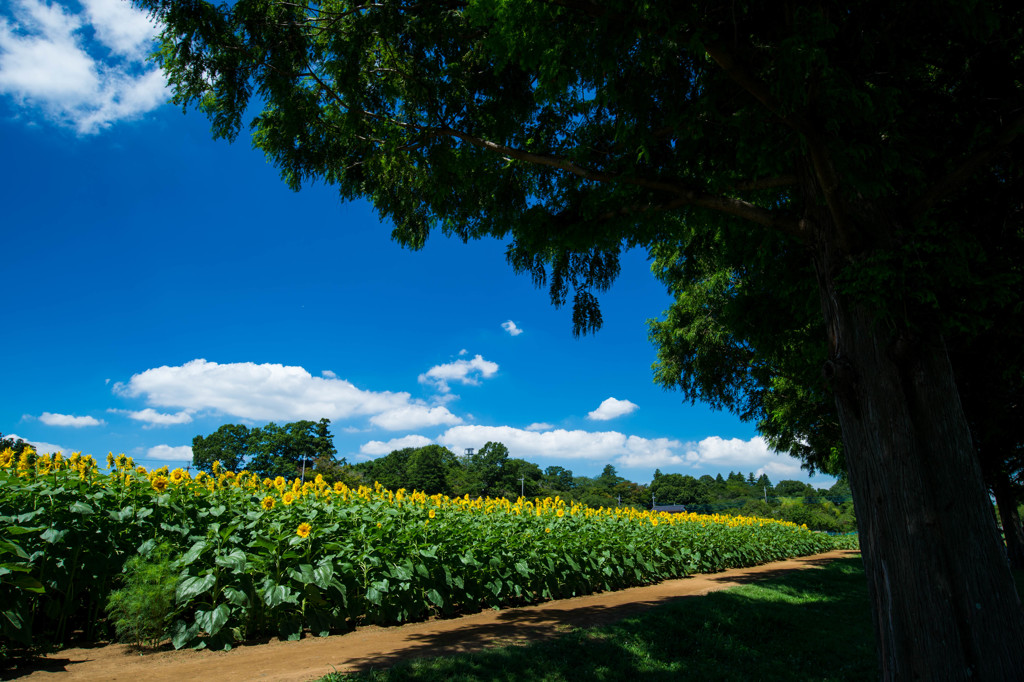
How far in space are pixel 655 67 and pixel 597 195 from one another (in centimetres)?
104

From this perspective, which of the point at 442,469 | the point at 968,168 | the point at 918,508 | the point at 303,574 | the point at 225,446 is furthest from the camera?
the point at 225,446

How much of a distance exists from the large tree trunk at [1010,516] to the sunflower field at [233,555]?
35.6 ft

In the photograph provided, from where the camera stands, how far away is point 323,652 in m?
4.36

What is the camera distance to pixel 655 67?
394 cm

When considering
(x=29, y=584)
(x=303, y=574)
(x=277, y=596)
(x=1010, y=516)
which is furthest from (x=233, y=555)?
(x=1010, y=516)

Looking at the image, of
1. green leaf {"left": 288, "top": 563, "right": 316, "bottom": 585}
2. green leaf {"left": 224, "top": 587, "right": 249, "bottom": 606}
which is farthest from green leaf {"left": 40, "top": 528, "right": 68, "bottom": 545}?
green leaf {"left": 288, "top": 563, "right": 316, "bottom": 585}

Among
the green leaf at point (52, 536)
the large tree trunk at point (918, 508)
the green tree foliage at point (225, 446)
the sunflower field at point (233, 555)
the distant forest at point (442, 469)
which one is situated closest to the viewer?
the large tree trunk at point (918, 508)

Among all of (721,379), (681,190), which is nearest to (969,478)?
(681,190)

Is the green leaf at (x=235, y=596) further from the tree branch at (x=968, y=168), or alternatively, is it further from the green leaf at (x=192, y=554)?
the tree branch at (x=968, y=168)

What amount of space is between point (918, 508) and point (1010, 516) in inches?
527

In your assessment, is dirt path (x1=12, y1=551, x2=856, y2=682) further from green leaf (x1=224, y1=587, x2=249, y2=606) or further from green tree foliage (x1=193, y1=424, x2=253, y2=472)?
green tree foliage (x1=193, y1=424, x2=253, y2=472)

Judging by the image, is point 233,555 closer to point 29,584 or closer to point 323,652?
point 323,652

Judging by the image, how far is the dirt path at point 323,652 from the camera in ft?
12.1

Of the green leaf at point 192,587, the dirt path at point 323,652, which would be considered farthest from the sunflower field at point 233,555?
the dirt path at point 323,652
